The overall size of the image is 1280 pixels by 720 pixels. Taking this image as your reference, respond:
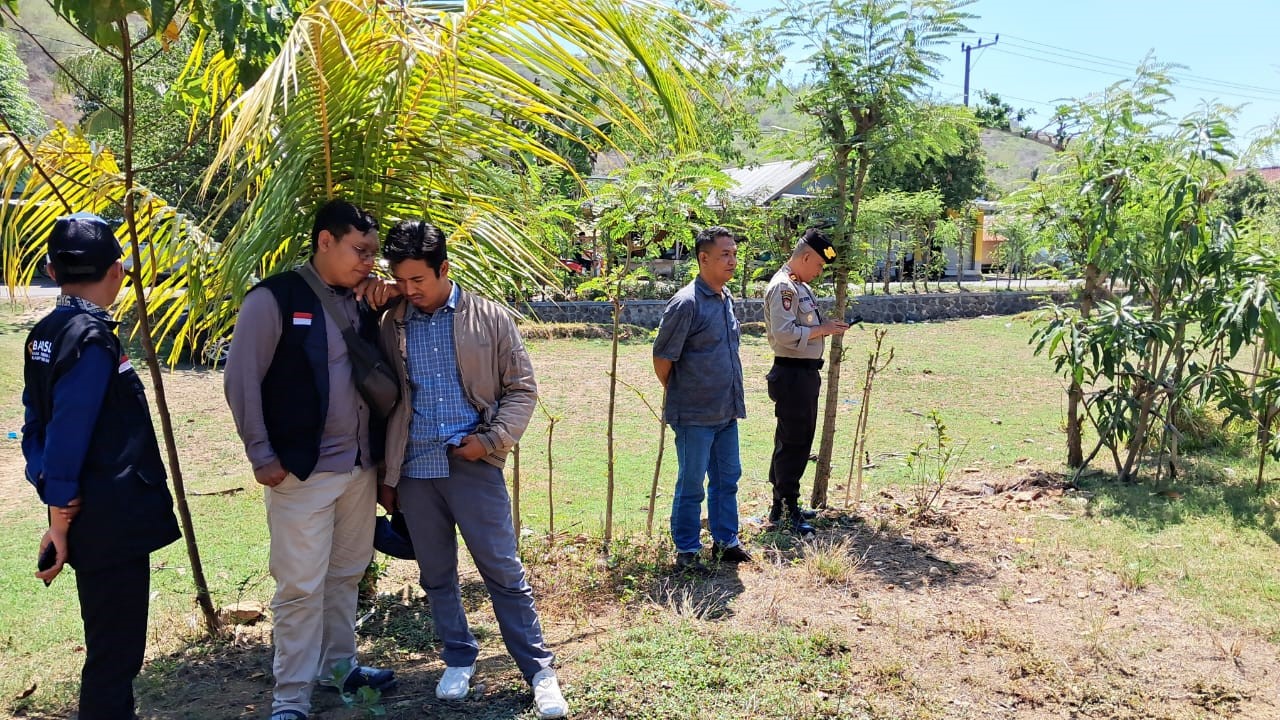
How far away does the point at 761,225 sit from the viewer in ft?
22.4

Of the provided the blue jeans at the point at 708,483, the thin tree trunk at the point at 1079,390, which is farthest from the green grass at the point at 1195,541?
the blue jeans at the point at 708,483

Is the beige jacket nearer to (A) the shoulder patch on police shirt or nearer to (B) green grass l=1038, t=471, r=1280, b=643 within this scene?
(A) the shoulder patch on police shirt

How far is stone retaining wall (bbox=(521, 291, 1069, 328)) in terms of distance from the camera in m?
20.3

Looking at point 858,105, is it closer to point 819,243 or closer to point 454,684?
point 819,243

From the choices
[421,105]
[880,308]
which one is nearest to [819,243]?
[421,105]

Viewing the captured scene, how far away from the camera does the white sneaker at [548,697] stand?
3.37 meters

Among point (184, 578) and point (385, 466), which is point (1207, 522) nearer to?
point (385, 466)

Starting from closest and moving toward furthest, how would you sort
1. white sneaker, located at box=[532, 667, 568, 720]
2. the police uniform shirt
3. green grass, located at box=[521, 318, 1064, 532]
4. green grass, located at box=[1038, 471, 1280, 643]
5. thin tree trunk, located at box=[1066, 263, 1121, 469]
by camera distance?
white sneaker, located at box=[532, 667, 568, 720], green grass, located at box=[1038, 471, 1280, 643], the police uniform shirt, thin tree trunk, located at box=[1066, 263, 1121, 469], green grass, located at box=[521, 318, 1064, 532]

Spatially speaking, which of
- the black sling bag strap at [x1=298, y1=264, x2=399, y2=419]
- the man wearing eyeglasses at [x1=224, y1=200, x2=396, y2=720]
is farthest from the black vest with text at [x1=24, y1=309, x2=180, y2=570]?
the black sling bag strap at [x1=298, y1=264, x2=399, y2=419]

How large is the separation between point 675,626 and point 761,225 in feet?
11.5

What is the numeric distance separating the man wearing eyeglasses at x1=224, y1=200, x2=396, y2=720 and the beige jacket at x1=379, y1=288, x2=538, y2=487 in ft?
0.33

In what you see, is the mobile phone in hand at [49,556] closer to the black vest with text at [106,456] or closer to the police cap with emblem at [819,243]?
the black vest with text at [106,456]

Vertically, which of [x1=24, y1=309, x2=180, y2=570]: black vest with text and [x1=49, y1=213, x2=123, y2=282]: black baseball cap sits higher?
[x1=49, y1=213, x2=123, y2=282]: black baseball cap

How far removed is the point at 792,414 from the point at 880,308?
19.4 m
